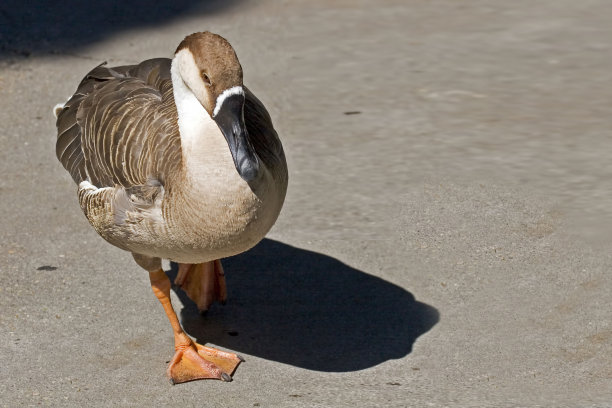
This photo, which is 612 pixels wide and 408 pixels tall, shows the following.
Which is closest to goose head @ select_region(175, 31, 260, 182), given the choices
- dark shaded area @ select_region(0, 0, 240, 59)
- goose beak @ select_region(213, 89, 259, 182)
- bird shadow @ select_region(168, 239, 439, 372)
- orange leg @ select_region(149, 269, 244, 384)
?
goose beak @ select_region(213, 89, 259, 182)

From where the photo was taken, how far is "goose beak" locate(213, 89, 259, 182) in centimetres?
362

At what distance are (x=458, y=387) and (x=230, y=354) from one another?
41.6 inches

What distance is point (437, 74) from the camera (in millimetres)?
7195

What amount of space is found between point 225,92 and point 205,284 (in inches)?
56.3

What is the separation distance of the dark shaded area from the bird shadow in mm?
3278

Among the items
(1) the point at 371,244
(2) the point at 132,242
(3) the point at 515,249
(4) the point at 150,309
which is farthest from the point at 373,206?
(2) the point at 132,242

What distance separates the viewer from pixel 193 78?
377 cm

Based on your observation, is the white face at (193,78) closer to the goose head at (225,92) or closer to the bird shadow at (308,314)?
the goose head at (225,92)

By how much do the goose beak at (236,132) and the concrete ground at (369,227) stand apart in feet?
3.60

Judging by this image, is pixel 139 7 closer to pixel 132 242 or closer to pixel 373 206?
pixel 373 206

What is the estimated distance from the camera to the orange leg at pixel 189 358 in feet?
14.2

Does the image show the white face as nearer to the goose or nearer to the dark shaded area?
the goose

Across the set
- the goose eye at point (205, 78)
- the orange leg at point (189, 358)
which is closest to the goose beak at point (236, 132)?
the goose eye at point (205, 78)

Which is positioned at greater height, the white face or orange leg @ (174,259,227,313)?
the white face
